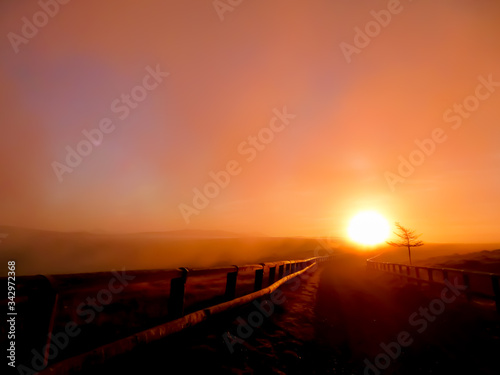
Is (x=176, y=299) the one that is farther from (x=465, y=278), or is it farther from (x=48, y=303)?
(x=465, y=278)

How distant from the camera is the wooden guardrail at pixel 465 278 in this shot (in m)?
7.51

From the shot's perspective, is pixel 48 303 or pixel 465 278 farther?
pixel 465 278

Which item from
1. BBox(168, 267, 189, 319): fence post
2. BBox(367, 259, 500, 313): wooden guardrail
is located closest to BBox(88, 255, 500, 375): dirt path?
BBox(168, 267, 189, 319): fence post

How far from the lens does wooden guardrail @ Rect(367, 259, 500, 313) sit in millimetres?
7508

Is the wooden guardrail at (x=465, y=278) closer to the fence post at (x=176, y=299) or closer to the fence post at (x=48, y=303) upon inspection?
the fence post at (x=176, y=299)

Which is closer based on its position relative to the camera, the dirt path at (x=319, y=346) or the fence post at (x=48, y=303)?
the fence post at (x=48, y=303)

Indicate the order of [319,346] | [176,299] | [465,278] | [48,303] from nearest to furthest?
[48,303]
[176,299]
[319,346]
[465,278]

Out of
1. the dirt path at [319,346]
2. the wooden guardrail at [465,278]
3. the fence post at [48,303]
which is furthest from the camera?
the wooden guardrail at [465,278]

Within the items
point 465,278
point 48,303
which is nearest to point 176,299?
point 48,303

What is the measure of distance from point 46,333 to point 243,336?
3273mm

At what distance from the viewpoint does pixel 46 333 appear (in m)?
2.12

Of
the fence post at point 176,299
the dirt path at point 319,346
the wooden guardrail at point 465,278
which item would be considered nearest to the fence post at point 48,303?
the dirt path at point 319,346

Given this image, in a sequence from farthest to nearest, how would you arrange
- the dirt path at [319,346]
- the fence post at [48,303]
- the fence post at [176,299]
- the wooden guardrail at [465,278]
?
the wooden guardrail at [465,278], the fence post at [176,299], the dirt path at [319,346], the fence post at [48,303]

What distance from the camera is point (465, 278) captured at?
357 inches
